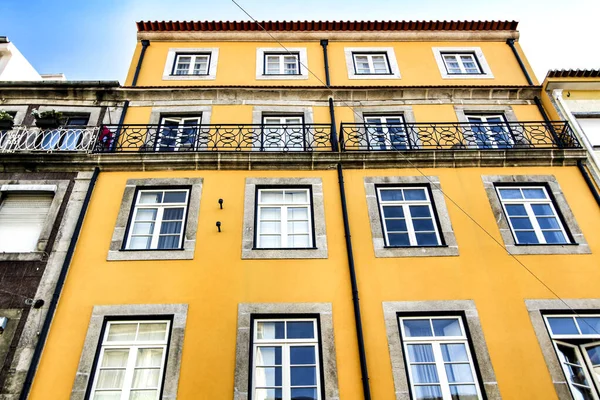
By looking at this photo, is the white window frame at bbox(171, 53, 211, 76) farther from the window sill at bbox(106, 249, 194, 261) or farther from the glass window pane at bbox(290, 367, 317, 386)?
the glass window pane at bbox(290, 367, 317, 386)

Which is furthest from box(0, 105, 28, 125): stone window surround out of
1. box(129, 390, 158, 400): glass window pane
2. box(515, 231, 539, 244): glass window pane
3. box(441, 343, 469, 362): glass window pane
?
box(515, 231, 539, 244): glass window pane

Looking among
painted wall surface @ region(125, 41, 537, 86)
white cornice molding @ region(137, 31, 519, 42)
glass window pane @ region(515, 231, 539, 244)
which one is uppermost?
white cornice molding @ region(137, 31, 519, 42)

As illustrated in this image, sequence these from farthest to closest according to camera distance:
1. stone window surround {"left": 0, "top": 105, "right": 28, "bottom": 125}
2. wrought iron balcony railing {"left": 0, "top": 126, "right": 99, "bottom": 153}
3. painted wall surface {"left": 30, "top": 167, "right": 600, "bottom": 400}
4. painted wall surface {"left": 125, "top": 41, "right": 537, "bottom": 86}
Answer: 1. painted wall surface {"left": 125, "top": 41, "right": 537, "bottom": 86}
2. stone window surround {"left": 0, "top": 105, "right": 28, "bottom": 125}
3. wrought iron balcony railing {"left": 0, "top": 126, "right": 99, "bottom": 153}
4. painted wall surface {"left": 30, "top": 167, "right": 600, "bottom": 400}

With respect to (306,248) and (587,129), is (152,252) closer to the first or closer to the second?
(306,248)

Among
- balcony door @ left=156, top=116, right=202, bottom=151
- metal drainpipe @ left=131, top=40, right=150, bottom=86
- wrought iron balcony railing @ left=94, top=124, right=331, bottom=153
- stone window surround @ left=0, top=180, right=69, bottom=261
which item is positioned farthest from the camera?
metal drainpipe @ left=131, top=40, right=150, bottom=86

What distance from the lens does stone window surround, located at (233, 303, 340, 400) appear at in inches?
296

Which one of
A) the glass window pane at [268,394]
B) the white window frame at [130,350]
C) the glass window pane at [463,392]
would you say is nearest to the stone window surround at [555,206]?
the glass window pane at [463,392]

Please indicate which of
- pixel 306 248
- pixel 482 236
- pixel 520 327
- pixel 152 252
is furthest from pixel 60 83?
pixel 520 327

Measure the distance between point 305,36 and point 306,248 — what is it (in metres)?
8.00

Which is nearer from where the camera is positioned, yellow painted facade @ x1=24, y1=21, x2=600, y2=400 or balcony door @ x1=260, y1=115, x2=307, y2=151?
yellow painted facade @ x1=24, y1=21, x2=600, y2=400

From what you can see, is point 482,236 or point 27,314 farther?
point 482,236

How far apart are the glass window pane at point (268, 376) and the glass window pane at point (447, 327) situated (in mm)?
2844

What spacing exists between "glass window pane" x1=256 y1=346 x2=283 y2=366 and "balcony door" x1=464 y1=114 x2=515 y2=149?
6.62 m

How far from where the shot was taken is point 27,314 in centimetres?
828
